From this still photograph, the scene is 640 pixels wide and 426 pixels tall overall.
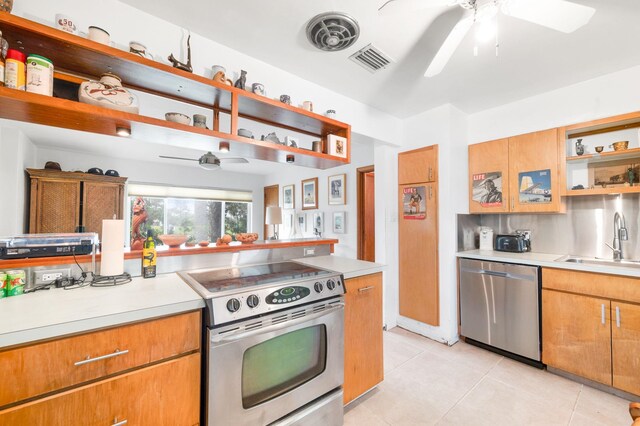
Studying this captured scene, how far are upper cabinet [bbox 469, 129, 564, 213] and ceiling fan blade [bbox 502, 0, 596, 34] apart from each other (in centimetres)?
147

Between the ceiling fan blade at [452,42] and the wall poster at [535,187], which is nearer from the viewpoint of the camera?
the ceiling fan blade at [452,42]

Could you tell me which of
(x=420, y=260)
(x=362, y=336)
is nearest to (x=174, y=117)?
(x=362, y=336)

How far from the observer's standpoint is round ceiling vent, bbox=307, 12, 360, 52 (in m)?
1.54

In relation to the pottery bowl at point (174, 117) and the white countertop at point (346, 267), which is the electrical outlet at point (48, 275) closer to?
the pottery bowl at point (174, 117)

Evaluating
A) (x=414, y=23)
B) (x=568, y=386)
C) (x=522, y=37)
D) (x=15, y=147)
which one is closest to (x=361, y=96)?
(x=414, y=23)

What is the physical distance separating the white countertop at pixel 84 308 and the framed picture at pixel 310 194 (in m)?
3.54

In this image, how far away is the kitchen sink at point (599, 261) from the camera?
6.80 feet

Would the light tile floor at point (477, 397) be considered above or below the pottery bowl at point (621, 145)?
below

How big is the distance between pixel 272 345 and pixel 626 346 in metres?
2.45

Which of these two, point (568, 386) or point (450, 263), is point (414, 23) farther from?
point (568, 386)

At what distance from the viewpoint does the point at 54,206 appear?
3.71m

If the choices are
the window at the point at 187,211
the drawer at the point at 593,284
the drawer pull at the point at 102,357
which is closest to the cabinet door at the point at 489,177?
the drawer at the point at 593,284

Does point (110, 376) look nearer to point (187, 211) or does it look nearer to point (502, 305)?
point (502, 305)

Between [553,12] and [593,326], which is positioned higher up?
[553,12]
